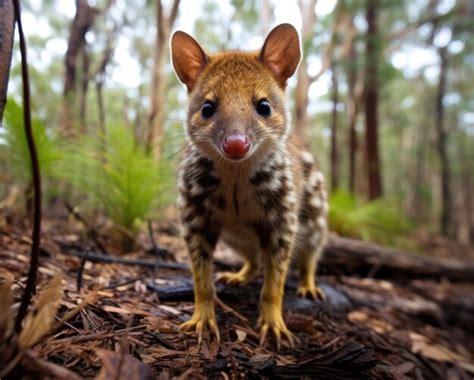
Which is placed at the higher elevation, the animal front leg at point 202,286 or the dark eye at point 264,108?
the dark eye at point 264,108

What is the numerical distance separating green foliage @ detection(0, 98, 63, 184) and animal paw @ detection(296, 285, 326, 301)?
310cm

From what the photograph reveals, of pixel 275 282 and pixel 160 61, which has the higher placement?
pixel 160 61

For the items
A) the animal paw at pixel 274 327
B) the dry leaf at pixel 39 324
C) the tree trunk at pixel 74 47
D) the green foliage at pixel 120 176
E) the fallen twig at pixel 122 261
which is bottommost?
the animal paw at pixel 274 327

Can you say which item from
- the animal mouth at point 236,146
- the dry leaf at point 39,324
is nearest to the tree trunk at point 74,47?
the animal mouth at point 236,146

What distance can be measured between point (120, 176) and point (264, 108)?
2.47 meters

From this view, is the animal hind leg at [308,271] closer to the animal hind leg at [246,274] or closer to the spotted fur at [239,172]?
the animal hind leg at [246,274]

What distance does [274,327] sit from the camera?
9.96 feet

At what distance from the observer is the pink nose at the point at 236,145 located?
267 centimetres

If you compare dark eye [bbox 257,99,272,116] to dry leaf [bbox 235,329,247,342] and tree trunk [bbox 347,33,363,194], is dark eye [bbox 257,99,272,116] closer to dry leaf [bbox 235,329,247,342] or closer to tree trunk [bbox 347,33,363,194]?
dry leaf [bbox 235,329,247,342]

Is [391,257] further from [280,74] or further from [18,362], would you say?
[18,362]

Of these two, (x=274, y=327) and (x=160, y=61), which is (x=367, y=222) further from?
(x=274, y=327)

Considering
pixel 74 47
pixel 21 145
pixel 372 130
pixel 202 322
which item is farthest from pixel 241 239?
pixel 372 130

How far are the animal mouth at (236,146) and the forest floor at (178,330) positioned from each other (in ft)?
3.85

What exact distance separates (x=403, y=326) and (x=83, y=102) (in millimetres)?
6358
